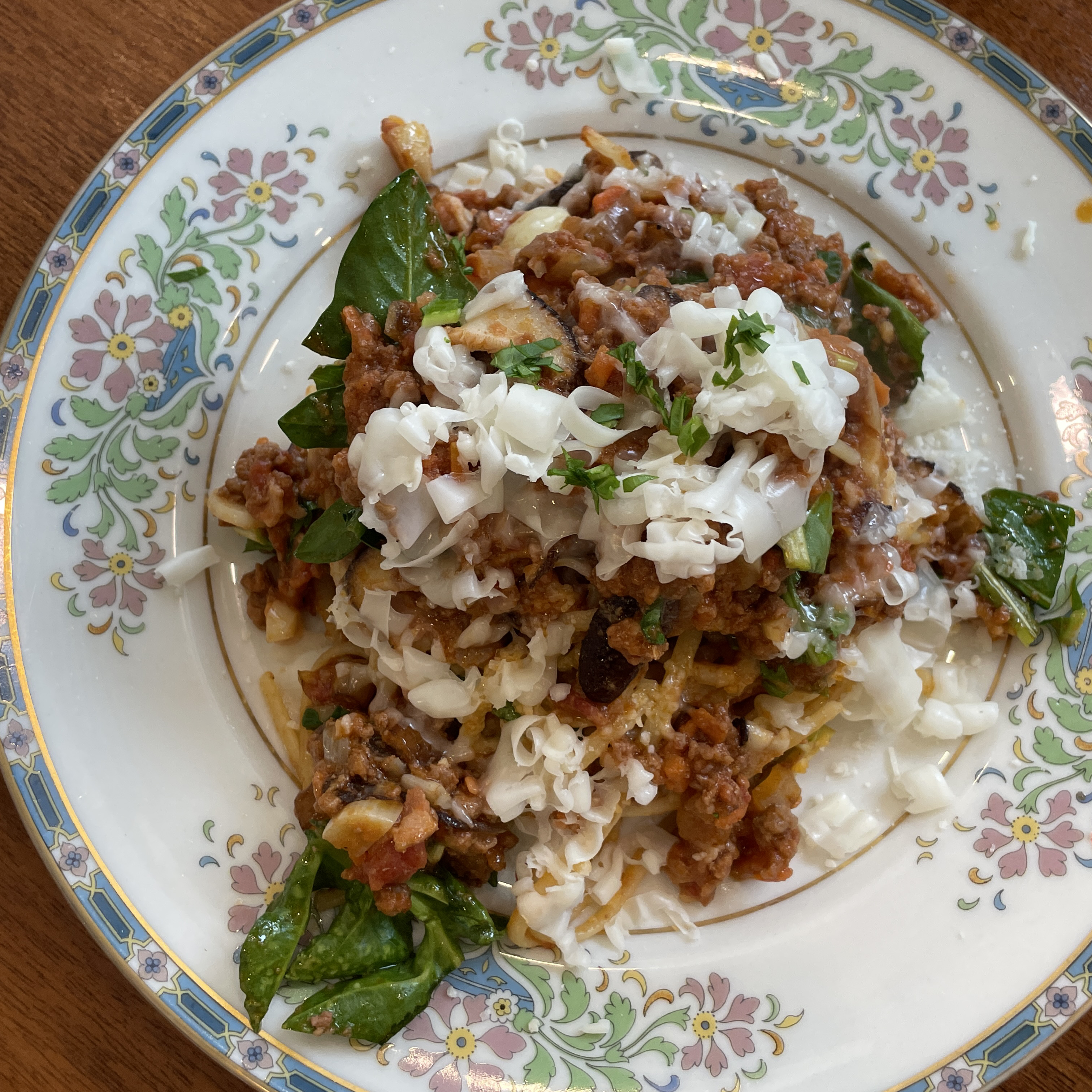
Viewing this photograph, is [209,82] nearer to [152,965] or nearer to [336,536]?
[336,536]

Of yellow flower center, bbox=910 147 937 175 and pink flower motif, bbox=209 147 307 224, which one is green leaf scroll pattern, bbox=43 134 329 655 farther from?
yellow flower center, bbox=910 147 937 175

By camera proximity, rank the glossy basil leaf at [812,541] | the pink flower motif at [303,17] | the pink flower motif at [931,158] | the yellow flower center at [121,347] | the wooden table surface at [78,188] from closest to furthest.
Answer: the glossy basil leaf at [812,541] < the wooden table surface at [78,188] < the yellow flower center at [121,347] < the pink flower motif at [303,17] < the pink flower motif at [931,158]

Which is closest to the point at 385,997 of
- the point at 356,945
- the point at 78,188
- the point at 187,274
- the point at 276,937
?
the point at 356,945

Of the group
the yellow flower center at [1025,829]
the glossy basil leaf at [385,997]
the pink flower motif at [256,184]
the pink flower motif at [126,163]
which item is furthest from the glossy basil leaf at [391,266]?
the yellow flower center at [1025,829]

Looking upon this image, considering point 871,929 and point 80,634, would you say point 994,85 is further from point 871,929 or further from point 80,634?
point 80,634

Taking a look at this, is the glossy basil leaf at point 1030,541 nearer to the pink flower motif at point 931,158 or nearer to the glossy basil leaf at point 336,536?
the pink flower motif at point 931,158

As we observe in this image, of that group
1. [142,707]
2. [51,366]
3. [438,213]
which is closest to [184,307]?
[51,366]

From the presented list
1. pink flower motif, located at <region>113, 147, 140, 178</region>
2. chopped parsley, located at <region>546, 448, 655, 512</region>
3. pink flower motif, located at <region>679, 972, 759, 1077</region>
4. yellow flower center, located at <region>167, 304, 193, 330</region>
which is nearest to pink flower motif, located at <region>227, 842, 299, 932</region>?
pink flower motif, located at <region>679, 972, 759, 1077</region>
